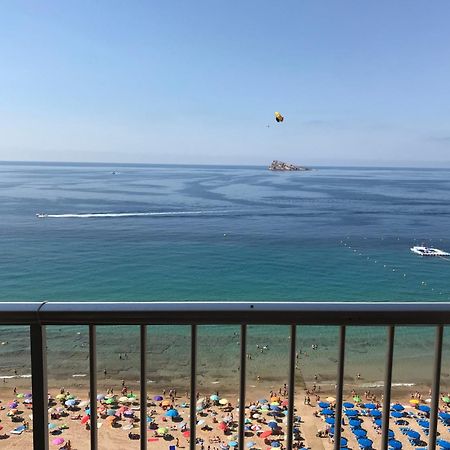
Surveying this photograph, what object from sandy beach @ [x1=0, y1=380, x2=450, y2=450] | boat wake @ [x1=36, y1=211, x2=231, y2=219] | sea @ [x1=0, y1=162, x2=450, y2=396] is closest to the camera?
sandy beach @ [x1=0, y1=380, x2=450, y2=450]

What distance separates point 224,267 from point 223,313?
3546 centimetres

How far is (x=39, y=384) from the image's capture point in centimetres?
208

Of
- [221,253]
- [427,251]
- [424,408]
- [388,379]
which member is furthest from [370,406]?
[427,251]

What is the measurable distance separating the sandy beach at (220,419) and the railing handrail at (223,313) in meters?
9.22

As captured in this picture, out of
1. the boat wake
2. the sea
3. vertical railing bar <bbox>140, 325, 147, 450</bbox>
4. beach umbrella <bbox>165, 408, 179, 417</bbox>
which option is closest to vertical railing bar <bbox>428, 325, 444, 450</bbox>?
vertical railing bar <bbox>140, 325, 147, 450</bbox>

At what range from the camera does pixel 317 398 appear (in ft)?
53.9

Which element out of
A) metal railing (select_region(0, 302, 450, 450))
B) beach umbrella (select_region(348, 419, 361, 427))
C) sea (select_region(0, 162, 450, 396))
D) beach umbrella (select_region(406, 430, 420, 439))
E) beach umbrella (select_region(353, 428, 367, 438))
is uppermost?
metal railing (select_region(0, 302, 450, 450))

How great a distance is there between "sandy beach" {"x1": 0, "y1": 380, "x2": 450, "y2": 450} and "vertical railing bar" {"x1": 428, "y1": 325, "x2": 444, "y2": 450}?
9163mm

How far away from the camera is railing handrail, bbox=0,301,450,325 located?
189 centimetres

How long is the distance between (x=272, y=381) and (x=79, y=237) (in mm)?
34564

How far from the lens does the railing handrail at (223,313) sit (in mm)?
1888

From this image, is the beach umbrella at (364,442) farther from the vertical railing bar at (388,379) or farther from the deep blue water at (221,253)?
the deep blue water at (221,253)

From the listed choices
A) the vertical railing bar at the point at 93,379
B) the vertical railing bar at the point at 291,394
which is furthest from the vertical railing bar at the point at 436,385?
the vertical railing bar at the point at 93,379

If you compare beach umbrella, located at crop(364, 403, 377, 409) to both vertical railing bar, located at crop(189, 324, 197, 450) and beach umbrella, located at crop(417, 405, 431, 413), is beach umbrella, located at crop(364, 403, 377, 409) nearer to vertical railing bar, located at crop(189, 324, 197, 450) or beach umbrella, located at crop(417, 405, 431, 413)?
beach umbrella, located at crop(417, 405, 431, 413)
